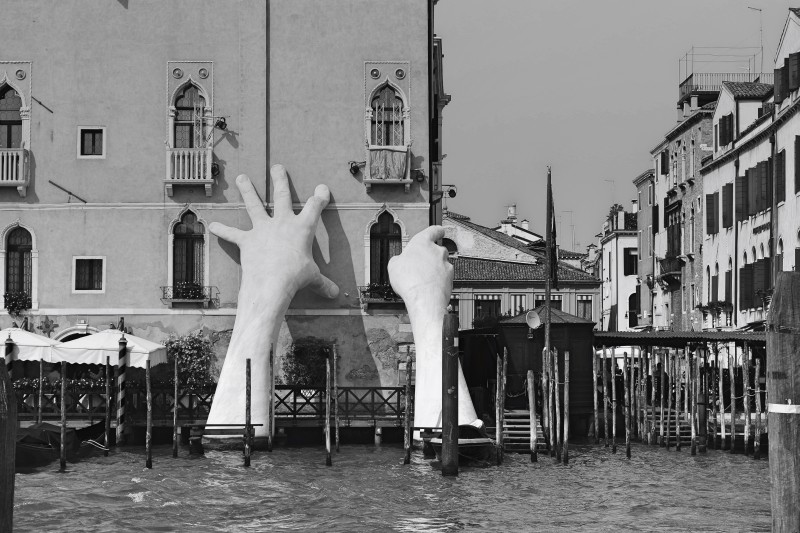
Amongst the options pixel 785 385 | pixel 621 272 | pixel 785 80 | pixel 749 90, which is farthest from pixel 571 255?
pixel 785 385

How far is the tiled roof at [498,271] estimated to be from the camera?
60594mm

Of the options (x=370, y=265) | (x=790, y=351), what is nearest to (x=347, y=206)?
(x=370, y=265)

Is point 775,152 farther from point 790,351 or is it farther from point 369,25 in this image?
point 790,351

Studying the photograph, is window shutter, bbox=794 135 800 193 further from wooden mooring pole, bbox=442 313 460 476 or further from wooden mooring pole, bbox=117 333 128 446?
wooden mooring pole, bbox=117 333 128 446

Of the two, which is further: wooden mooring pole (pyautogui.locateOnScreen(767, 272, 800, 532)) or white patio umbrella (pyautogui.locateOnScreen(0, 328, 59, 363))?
white patio umbrella (pyautogui.locateOnScreen(0, 328, 59, 363))

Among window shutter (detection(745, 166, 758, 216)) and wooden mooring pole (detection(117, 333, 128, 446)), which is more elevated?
window shutter (detection(745, 166, 758, 216))

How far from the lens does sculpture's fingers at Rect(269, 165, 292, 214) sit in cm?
3181

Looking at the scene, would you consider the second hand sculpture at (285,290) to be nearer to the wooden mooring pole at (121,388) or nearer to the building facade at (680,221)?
the wooden mooring pole at (121,388)

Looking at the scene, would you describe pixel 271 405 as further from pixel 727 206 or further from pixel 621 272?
pixel 621 272

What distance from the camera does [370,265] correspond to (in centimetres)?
3284

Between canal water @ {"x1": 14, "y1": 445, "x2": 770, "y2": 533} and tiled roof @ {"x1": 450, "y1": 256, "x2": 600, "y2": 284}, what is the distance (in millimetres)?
30682

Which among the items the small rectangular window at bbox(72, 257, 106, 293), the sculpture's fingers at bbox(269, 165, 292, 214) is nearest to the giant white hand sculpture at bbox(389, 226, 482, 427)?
the sculpture's fingers at bbox(269, 165, 292, 214)

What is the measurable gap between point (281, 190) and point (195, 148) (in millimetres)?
2472

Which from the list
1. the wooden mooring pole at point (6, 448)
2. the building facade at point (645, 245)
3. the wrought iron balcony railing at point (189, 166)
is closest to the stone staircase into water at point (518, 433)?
the wrought iron balcony railing at point (189, 166)
